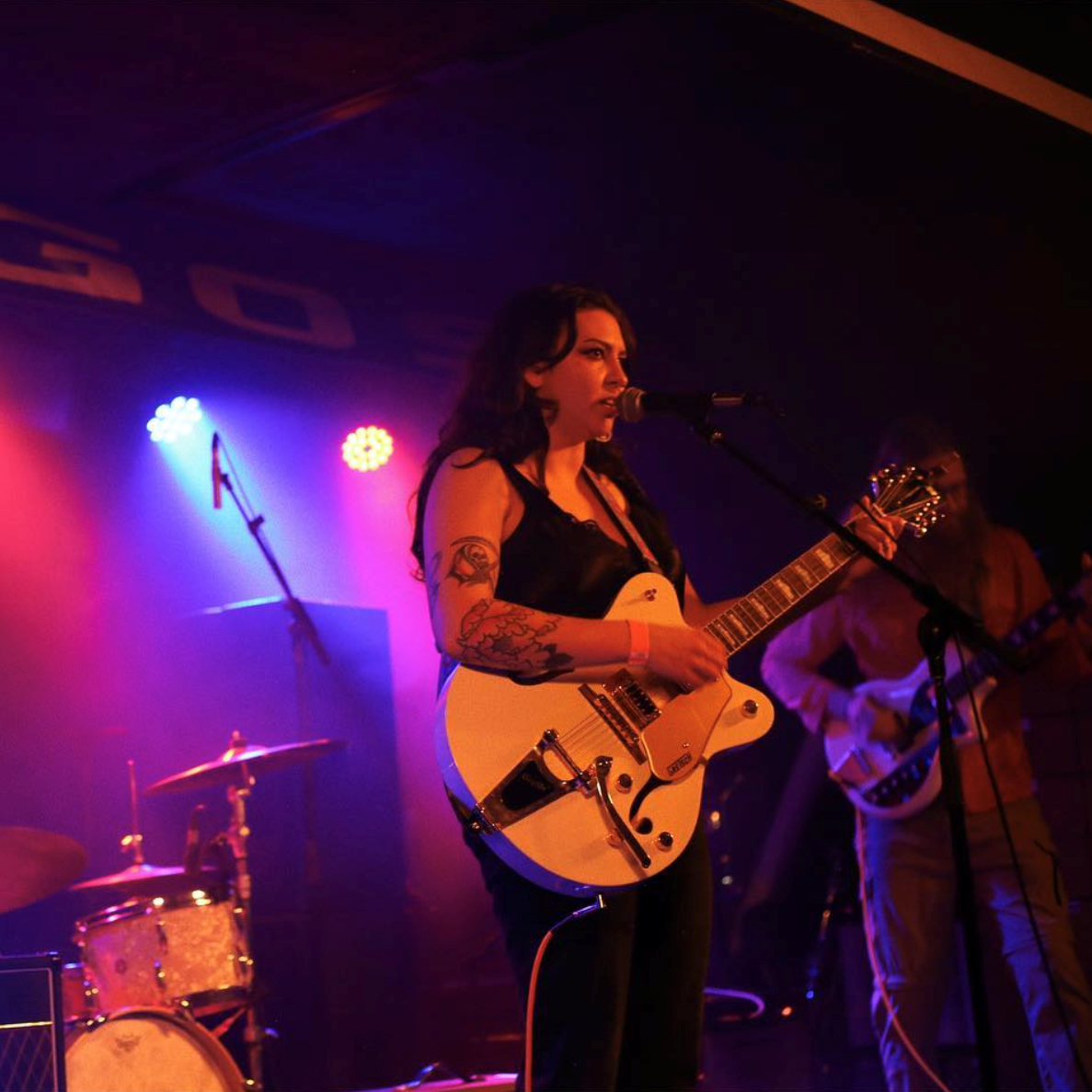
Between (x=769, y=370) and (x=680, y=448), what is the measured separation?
0.68 meters

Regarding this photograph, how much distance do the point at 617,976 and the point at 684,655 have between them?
636 millimetres

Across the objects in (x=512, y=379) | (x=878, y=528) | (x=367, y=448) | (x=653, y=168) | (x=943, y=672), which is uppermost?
(x=653, y=168)

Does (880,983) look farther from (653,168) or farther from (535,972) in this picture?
(653,168)

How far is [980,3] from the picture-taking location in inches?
172

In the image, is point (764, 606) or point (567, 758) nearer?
point (567, 758)

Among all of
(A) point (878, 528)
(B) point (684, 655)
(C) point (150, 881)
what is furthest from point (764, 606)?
(C) point (150, 881)

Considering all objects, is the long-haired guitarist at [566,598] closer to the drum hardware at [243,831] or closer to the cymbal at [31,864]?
the cymbal at [31,864]

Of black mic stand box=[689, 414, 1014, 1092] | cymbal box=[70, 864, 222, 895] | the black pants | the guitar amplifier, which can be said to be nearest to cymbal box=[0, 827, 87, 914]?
cymbal box=[70, 864, 222, 895]

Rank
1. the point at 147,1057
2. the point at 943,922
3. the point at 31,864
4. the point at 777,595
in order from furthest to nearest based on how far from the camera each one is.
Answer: the point at 147,1057 < the point at 31,864 < the point at 943,922 < the point at 777,595

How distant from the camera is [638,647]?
9.14 feet

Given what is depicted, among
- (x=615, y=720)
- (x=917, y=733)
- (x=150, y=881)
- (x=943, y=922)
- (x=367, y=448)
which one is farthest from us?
(x=367, y=448)

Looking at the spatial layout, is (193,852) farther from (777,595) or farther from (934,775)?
(777,595)

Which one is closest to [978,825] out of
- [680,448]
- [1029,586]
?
[1029,586]

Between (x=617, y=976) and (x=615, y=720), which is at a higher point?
(x=615, y=720)
